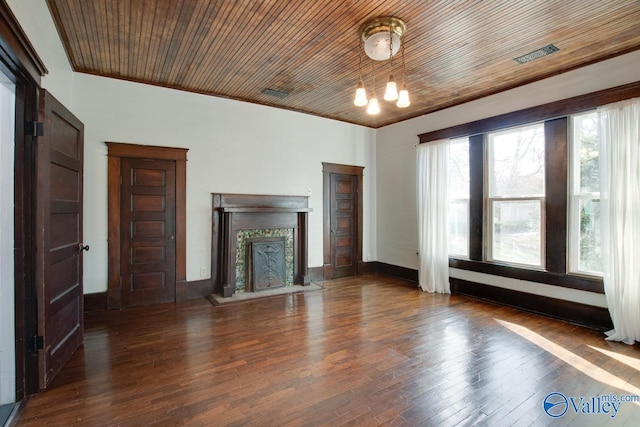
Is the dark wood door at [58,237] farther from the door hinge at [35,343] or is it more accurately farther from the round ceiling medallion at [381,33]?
the round ceiling medallion at [381,33]

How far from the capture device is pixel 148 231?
4.29 m

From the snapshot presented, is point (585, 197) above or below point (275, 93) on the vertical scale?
below

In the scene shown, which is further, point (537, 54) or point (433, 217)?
point (433, 217)

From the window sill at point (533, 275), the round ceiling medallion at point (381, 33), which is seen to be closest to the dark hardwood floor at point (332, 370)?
the window sill at point (533, 275)

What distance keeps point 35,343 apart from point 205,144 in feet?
10.3

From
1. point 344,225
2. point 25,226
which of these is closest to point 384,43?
point 25,226

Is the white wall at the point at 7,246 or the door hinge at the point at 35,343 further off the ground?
the white wall at the point at 7,246

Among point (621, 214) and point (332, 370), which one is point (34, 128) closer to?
point (332, 370)

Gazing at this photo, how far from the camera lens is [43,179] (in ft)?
7.59

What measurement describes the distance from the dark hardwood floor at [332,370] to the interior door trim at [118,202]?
0.38 m

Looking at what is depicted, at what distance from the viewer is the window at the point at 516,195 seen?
412cm

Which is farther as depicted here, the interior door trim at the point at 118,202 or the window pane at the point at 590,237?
the interior door trim at the point at 118,202

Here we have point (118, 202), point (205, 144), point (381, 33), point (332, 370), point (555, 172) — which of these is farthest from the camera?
point (205, 144)

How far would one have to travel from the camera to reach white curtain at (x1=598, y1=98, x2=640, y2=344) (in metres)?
3.17
